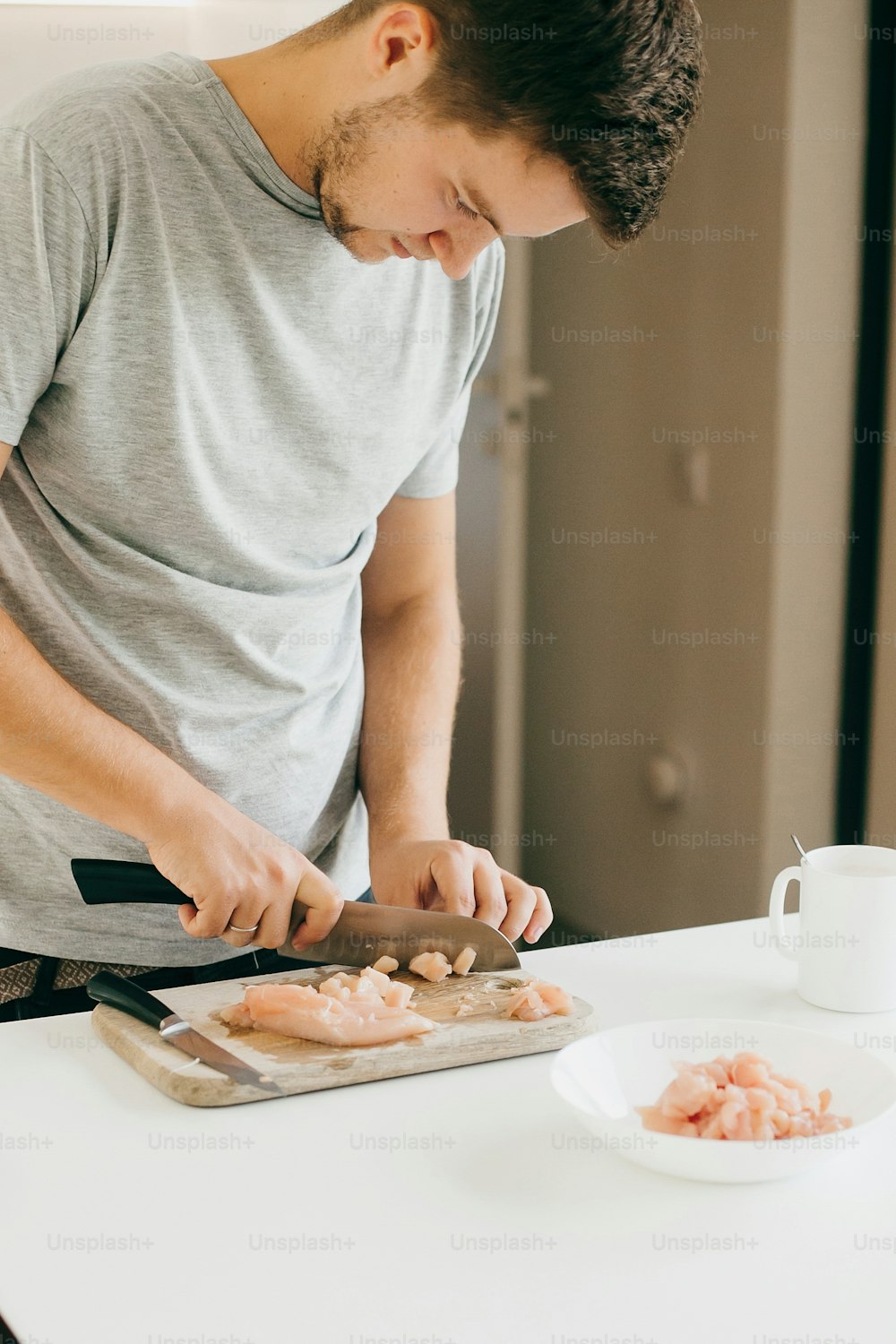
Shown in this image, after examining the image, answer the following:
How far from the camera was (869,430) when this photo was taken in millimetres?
2504

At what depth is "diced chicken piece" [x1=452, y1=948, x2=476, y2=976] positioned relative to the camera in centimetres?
116

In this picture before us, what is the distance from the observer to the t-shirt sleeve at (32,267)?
1.11 meters

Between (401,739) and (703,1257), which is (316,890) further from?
(703,1257)

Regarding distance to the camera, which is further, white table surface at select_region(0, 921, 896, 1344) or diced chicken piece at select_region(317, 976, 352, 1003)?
diced chicken piece at select_region(317, 976, 352, 1003)

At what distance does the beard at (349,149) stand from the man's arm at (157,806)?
0.38 metres

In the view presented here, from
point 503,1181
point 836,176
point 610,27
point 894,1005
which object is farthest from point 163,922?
point 836,176

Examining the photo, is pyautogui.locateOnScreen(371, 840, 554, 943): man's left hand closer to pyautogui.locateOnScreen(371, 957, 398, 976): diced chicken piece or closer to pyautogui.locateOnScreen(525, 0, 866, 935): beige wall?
pyautogui.locateOnScreen(371, 957, 398, 976): diced chicken piece

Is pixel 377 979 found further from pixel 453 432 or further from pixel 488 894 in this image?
pixel 453 432

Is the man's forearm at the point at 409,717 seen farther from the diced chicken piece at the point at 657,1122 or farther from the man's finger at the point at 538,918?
the diced chicken piece at the point at 657,1122

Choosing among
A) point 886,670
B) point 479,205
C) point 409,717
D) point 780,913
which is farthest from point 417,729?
point 886,670

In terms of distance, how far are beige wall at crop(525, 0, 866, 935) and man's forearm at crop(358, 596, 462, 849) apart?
1.13 meters

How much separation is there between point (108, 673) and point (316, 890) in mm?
313

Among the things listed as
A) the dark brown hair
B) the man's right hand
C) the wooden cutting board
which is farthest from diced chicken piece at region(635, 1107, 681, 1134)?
the dark brown hair

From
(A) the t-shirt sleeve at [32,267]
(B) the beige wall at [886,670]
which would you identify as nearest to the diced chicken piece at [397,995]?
(A) the t-shirt sleeve at [32,267]
